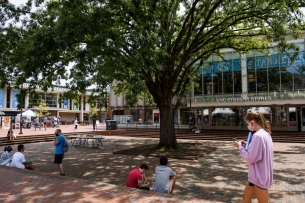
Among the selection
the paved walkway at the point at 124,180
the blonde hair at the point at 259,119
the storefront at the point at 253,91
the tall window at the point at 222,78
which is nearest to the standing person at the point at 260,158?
the blonde hair at the point at 259,119

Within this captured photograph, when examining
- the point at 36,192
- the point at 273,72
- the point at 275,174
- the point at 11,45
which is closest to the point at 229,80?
the point at 273,72

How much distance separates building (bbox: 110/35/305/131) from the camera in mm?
22156

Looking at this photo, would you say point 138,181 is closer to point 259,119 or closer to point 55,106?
point 259,119

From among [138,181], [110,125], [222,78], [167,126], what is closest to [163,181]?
[138,181]

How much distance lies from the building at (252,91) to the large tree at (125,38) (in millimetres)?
7740

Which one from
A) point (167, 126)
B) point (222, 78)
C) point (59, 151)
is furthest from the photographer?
point (222, 78)

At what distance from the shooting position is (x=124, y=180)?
7.43 m

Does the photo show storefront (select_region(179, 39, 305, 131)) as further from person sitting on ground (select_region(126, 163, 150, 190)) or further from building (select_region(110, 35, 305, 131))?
person sitting on ground (select_region(126, 163, 150, 190))

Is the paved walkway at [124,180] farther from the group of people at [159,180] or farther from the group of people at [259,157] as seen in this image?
the group of people at [259,157]

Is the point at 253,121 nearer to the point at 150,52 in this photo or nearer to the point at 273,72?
the point at 150,52

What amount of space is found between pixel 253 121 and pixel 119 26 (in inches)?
454

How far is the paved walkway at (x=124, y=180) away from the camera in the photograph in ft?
15.6

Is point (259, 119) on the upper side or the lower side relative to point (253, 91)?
lower

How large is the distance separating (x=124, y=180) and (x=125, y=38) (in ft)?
17.0
